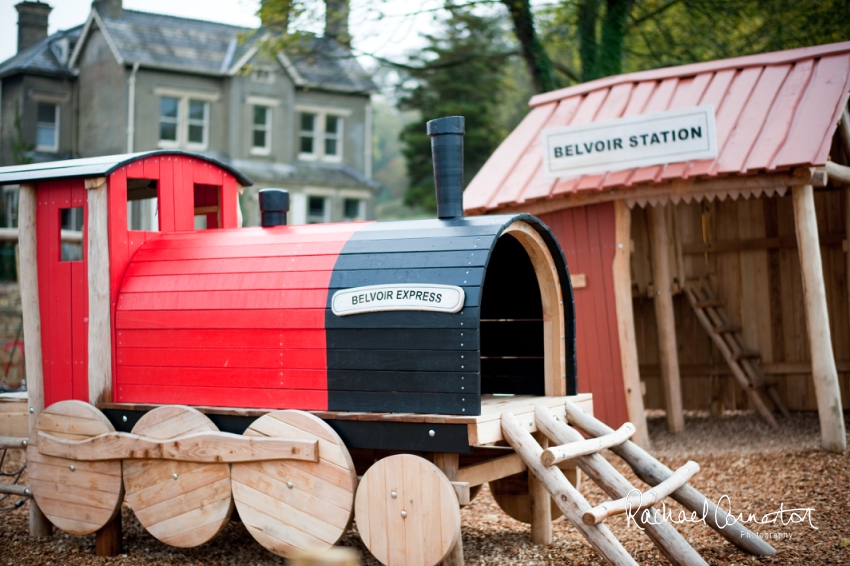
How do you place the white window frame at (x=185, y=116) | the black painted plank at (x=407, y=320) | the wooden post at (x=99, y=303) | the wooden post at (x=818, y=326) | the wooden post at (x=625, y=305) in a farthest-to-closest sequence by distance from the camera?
the white window frame at (x=185, y=116) → the wooden post at (x=625, y=305) → the wooden post at (x=818, y=326) → the wooden post at (x=99, y=303) → the black painted plank at (x=407, y=320)

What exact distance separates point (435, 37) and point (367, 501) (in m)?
26.0

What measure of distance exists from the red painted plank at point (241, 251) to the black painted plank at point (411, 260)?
17 centimetres

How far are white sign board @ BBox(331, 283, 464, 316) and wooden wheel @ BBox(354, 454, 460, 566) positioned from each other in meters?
0.89

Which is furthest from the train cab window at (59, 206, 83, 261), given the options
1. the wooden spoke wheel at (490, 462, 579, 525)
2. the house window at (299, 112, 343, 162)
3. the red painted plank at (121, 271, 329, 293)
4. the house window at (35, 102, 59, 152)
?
the wooden spoke wheel at (490, 462, 579, 525)

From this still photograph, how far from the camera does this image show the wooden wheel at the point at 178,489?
19.1 ft

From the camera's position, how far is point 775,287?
10711mm

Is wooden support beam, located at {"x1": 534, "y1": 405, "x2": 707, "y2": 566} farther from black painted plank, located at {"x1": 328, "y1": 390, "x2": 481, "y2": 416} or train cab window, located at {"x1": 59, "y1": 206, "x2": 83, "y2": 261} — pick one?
train cab window, located at {"x1": 59, "y1": 206, "x2": 83, "y2": 261}

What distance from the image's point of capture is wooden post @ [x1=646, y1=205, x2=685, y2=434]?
9930mm

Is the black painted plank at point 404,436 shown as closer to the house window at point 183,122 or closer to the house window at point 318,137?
the house window at point 183,122

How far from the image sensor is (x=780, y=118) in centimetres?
873

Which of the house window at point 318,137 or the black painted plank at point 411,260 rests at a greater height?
the house window at point 318,137

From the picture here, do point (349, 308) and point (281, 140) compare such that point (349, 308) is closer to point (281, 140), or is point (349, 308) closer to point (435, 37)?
point (281, 140)

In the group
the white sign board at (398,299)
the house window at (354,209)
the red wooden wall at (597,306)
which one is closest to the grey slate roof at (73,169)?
the white sign board at (398,299)

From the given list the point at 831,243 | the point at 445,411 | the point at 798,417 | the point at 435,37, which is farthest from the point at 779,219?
the point at 435,37
